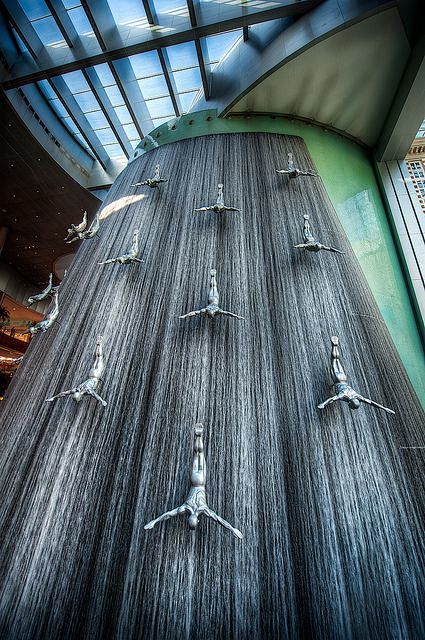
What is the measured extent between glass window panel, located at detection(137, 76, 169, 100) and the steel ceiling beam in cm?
49

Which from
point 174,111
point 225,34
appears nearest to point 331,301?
point 225,34

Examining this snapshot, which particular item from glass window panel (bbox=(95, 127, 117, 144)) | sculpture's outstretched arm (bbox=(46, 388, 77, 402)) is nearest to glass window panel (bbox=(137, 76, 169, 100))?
glass window panel (bbox=(95, 127, 117, 144))

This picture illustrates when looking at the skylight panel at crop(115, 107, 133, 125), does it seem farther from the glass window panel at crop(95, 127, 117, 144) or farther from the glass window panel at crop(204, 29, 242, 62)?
the glass window panel at crop(204, 29, 242, 62)

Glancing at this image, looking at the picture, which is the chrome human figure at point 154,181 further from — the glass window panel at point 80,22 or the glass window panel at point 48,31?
the glass window panel at point 48,31

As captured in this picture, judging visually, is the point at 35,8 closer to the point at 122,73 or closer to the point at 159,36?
the point at 122,73

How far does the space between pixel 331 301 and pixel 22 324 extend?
11.4m

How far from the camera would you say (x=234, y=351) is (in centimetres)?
123

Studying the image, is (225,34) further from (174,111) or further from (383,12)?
(383,12)

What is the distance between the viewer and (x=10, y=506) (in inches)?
39.1

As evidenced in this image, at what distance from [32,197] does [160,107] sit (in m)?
3.07

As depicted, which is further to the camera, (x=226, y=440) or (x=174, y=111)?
(x=174, y=111)

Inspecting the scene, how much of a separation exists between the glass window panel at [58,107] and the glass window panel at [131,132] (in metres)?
0.79

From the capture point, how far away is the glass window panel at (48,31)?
104 inches

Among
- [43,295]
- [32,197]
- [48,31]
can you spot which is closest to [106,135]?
[48,31]
